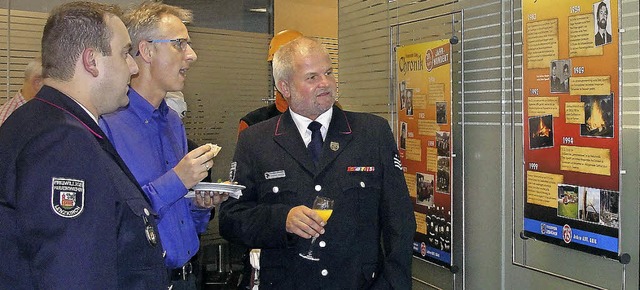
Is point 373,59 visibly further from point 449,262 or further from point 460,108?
point 449,262

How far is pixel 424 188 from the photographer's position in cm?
413

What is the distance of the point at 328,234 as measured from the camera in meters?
2.88

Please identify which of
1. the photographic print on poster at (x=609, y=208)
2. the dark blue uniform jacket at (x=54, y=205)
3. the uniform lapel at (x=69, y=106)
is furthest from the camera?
the photographic print on poster at (x=609, y=208)

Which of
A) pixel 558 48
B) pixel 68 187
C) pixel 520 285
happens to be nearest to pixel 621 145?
pixel 558 48

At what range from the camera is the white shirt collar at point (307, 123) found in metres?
3.09

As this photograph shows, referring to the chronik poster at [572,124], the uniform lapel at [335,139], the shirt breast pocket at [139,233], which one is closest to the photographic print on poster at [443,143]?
the chronik poster at [572,124]

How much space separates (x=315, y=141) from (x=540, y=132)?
109cm

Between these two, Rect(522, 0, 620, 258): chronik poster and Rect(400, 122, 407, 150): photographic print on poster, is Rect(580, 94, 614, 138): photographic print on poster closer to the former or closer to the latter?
Rect(522, 0, 620, 258): chronik poster

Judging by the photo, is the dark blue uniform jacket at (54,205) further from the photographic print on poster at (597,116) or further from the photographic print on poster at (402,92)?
the photographic print on poster at (402,92)

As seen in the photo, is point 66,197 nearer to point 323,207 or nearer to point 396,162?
point 323,207

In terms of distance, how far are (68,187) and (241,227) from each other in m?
1.35

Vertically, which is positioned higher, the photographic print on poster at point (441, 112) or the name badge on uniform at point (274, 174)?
the photographic print on poster at point (441, 112)

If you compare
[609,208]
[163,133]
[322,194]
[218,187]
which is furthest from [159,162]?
[609,208]

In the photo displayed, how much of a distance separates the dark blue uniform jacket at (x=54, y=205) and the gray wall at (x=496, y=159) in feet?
6.81
